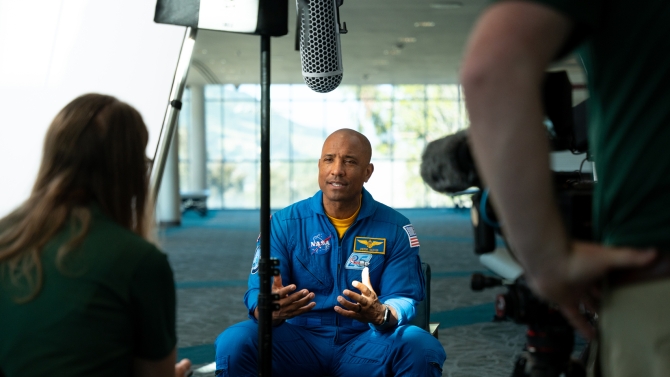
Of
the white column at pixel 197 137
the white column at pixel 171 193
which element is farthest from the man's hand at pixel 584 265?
the white column at pixel 197 137

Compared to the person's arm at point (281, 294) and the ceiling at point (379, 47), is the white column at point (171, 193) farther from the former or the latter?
the person's arm at point (281, 294)

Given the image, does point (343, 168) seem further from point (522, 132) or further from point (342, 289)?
point (522, 132)

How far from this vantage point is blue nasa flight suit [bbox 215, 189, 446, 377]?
2404mm

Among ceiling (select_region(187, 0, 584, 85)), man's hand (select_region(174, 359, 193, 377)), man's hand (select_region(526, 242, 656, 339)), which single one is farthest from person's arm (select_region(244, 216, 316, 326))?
ceiling (select_region(187, 0, 584, 85))

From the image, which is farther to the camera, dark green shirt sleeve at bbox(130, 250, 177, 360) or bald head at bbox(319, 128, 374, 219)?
bald head at bbox(319, 128, 374, 219)

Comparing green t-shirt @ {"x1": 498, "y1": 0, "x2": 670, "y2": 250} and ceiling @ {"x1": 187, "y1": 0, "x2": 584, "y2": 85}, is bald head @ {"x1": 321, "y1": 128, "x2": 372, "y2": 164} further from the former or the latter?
ceiling @ {"x1": 187, "y1": 0, "x2": 584, "y2": 85}

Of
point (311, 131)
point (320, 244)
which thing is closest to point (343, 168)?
point (320, 244)

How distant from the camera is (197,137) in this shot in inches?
848

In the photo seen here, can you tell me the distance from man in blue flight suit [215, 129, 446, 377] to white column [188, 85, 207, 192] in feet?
62.9

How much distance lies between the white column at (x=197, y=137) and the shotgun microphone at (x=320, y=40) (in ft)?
65.6

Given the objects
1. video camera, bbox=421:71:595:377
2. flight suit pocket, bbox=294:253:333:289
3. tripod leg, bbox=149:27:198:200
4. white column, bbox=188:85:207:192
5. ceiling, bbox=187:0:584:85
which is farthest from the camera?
white column, bbox=188:85:207:192

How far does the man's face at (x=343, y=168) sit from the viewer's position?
2.79m

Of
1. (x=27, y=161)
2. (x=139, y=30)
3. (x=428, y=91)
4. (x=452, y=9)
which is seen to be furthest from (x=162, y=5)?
(x=428, y=91)

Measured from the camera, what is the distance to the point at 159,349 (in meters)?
1.34
